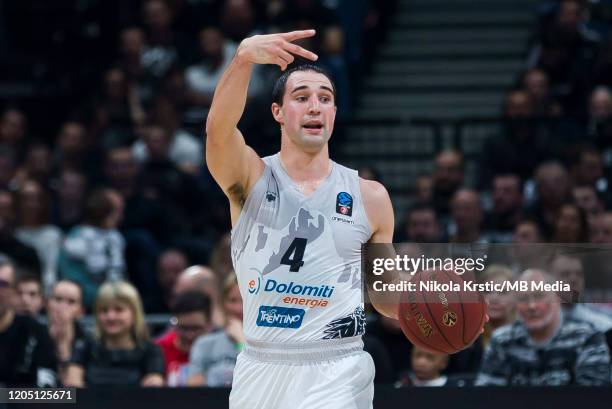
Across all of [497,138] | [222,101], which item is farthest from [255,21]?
[222,101]

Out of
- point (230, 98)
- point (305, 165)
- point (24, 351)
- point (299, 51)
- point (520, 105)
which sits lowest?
point (24, 351)

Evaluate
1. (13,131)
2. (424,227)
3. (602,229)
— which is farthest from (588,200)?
(13,131)

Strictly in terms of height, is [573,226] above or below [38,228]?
above

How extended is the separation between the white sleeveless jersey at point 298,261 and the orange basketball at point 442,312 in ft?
0.95

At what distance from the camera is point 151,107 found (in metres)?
13.7

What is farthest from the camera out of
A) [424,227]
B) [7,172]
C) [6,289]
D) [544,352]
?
[7,172]

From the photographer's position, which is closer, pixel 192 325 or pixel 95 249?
pixel 192 325

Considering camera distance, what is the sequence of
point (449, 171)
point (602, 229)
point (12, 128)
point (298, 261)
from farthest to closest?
1. point (12, 128)
2. point (449, 171)
3. point (602, 229)
4. point (298, 261)

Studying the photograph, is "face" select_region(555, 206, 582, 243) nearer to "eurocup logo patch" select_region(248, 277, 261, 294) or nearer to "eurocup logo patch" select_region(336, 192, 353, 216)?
"eurocup logo patch" select_region(336, 192, 353, 216)

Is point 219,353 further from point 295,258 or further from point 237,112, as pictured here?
point 237,112

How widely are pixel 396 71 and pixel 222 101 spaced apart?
30.1ft

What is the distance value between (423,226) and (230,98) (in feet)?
17.4

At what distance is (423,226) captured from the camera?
11.1 m

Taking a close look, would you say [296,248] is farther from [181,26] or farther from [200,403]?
[181,26]
